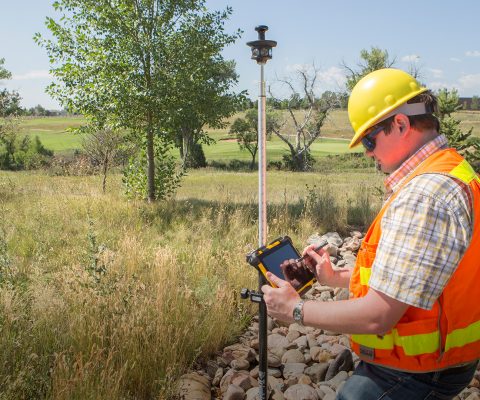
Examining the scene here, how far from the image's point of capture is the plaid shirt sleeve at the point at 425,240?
158 centimetres

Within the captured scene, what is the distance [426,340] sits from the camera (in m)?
1.76

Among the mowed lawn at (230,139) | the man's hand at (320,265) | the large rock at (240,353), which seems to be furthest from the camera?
the mowed lawn at (230,139)

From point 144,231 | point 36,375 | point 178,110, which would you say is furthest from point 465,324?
point 178,110

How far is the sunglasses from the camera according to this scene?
191cm

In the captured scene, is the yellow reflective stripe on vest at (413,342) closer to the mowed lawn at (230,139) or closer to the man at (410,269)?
the man at (410,269)

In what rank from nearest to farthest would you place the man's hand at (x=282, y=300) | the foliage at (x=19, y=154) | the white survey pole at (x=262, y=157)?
the man's hand at (x=282, y=300)
the white survey pole at (x=262, y=157)
the foliage at (x=19, y=154)

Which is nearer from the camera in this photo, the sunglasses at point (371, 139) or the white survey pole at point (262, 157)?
the sunglasses at point (371, 139)

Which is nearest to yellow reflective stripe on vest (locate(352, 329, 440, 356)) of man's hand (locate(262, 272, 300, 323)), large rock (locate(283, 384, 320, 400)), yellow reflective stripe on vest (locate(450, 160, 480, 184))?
man's hand (locate(262, 272, 300, 323))

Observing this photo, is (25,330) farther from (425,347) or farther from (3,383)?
(425,347)

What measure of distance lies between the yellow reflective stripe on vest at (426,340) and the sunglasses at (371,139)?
731 mm

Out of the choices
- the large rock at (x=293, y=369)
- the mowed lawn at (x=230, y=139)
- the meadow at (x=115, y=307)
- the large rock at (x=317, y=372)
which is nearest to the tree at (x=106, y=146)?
the meadow at (x=115, y=307)

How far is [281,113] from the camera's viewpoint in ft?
165

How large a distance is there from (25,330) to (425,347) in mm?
3030

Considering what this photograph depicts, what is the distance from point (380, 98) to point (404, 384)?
1133 mm
